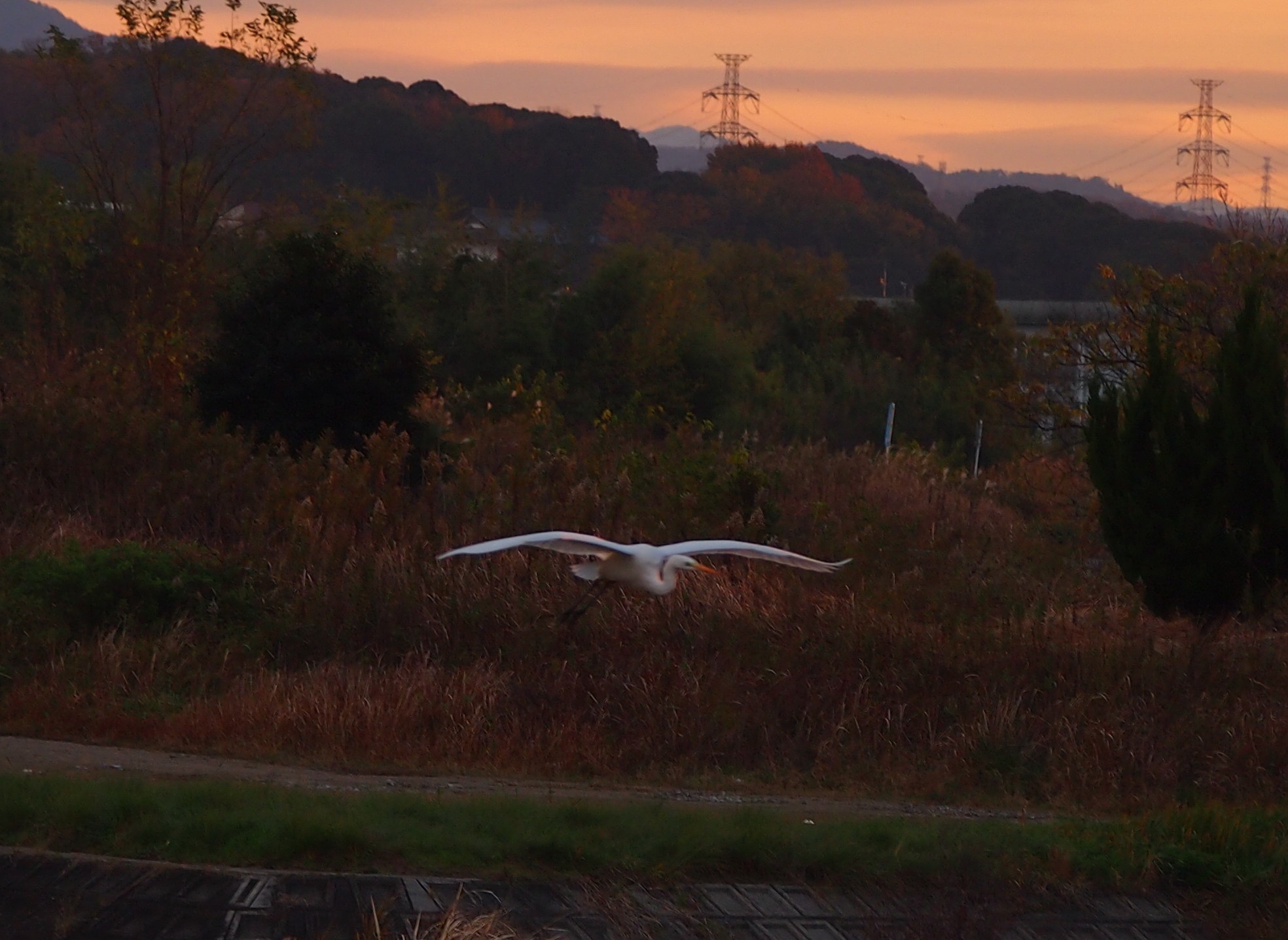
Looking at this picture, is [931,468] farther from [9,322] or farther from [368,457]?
[9,322]

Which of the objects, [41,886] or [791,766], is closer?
[41,886]

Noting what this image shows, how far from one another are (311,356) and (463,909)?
10.6 metres

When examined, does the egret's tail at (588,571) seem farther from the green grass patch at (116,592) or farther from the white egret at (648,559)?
Answer: the green grass patch at (116,592)

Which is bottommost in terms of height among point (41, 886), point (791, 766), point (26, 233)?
point (791, 766)

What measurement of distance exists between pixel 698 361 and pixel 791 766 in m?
22.8

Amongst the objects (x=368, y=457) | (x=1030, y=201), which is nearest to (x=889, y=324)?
(x=368, y=457)

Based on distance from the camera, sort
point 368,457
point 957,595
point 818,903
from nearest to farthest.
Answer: point 818,903, point 957,595, point 368,457

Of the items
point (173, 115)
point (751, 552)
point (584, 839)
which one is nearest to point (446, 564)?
point (751, 552)

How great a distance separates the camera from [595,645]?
1147 centimetres

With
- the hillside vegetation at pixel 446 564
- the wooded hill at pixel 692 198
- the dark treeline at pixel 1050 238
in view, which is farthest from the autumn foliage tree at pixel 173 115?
the dark treeline at pixel 1050 238

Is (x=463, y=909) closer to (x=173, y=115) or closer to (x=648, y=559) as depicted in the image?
(x=648, y=559)

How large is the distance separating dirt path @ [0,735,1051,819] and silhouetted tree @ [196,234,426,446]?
7039mm

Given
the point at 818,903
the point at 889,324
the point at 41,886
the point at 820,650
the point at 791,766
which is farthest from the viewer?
the point at 889,324

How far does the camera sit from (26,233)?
23.7 meters
